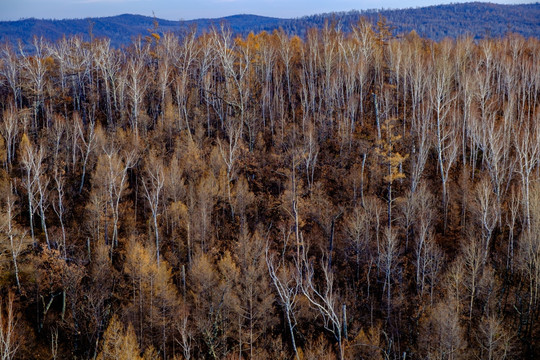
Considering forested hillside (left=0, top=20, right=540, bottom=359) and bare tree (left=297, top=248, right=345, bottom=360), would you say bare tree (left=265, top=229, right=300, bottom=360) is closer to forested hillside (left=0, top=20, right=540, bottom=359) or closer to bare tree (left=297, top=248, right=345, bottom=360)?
forested hillside (left=0, top=20, right=540, bottom=359)

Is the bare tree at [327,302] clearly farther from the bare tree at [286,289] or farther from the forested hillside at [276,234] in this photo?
the bare tree at [286,289]

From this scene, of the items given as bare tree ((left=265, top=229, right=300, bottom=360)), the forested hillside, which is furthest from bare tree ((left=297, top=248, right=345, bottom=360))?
bare tree ((left=265, top=229, right=300, bottom=360))

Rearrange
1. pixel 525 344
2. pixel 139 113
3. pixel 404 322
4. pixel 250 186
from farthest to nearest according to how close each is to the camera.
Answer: pixel 139 113, pixel 250 186, pixel 404 322, pixel 525 344

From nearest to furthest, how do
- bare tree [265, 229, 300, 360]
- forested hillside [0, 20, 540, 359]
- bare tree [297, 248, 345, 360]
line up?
bare tree [297, 248, 345, 360] → bare tree [265, 229, 300, 360] → forested hillside [0, 20, 540, 359]

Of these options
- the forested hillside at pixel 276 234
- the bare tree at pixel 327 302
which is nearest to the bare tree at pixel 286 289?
the forested hillside at pixel 276 234

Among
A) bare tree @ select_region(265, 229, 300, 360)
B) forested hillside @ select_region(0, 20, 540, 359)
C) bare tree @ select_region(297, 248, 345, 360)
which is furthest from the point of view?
forested hillside @ select_region(0, 20, 540, 359)

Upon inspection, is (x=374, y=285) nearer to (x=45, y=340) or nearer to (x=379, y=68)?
(x=45, y=340)

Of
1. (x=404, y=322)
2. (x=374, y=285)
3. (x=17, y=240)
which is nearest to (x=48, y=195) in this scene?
(x=17, y=240)

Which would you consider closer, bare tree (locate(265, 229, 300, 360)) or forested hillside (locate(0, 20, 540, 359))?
bare tree (locate(265, 229, 300, 360))

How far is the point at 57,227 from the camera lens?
38.7 meters

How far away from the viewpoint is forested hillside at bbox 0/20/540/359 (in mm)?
28172

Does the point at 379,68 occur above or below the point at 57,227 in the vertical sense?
above

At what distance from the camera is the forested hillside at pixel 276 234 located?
28.2m

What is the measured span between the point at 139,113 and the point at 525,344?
4611 cm
